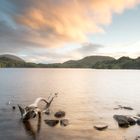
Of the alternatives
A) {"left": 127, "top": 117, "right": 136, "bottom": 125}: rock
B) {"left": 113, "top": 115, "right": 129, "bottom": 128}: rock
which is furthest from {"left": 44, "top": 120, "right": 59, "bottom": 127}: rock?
{"left": 127, "top": 117, "right": 136, "bottom": 125}: rock

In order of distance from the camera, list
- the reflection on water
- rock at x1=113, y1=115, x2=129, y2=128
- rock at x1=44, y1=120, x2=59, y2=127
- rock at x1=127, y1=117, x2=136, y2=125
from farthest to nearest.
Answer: rock at x1=127, y1=117, x2=136, y2=125, rock at x1=44, y1=120, x2=59, y2=127, rock at x1=113, y1=115, x2=129, y2=128, the reflection on water

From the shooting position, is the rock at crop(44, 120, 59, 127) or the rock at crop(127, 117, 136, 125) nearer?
the rock at crop(44, 120, 59, 127)

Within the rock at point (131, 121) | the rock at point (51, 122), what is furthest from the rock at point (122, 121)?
the rock at point (51, 122)

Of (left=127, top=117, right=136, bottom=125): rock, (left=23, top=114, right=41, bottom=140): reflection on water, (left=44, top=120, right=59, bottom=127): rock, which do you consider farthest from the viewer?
(left=127, top=117, right=136, bottom=125): rock

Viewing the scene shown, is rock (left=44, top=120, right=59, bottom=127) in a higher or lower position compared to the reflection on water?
higher

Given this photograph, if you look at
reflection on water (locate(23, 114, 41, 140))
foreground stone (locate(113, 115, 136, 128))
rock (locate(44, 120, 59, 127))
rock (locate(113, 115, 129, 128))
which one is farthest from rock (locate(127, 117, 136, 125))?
reflection on water (locate(23, 114, 41, 140))

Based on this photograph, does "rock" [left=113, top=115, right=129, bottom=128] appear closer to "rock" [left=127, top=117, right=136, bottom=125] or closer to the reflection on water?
"rock" [left=127, top=117, right=136, bottom=125]

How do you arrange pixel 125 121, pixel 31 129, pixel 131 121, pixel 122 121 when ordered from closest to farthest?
pixel 31 129 → pixel 125 121 → pixel 131 121 → pixel 122 121

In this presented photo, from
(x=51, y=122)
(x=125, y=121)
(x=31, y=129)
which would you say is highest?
(x=125, y=121)

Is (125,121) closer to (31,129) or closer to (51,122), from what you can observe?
(51,122)

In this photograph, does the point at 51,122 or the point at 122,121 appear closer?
the point at 51,122

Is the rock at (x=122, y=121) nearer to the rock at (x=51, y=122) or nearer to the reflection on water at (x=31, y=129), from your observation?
the rock at (x=51, y=122)

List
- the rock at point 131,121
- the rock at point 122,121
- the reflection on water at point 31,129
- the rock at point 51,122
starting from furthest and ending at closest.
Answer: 1. the rock at point 131,121
2. the rock at point 51,122
3. the rock at point 122,121
4. the reflection on water at point 31,129

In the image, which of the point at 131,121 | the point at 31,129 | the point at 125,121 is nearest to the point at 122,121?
the point at 125,121
